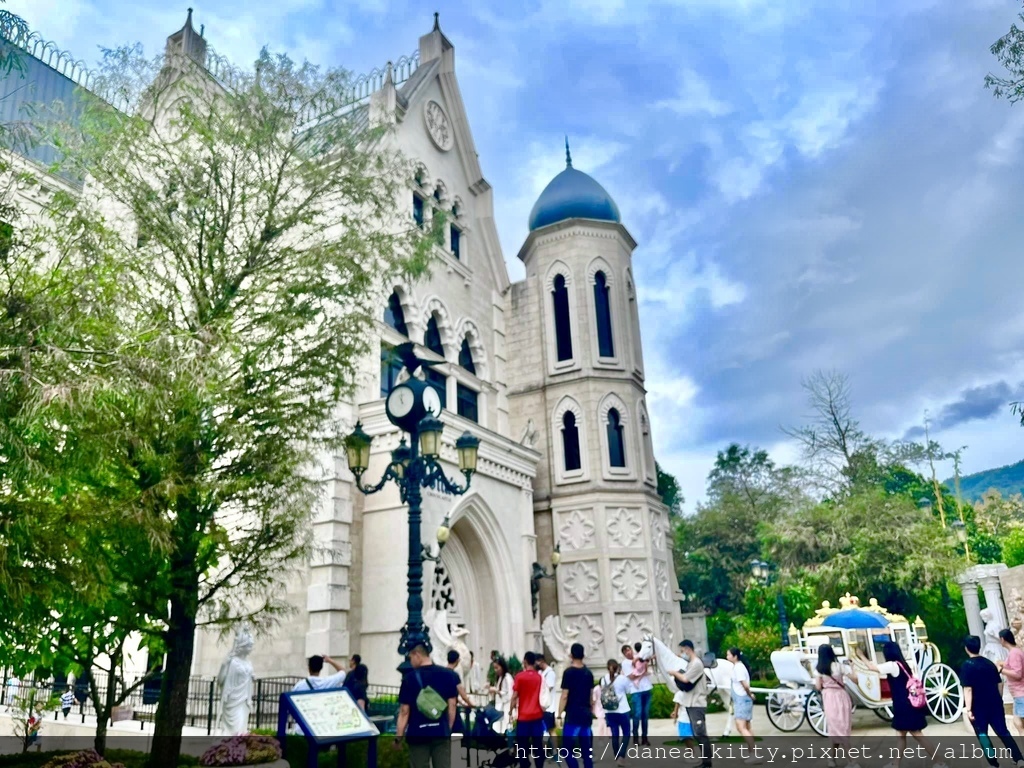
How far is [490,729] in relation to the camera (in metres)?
10.6

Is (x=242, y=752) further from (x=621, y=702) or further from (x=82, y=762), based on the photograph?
(x=621, y=702)

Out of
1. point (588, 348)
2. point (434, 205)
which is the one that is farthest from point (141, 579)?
point (588, 348)

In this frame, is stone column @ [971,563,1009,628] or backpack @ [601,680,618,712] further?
stone column @ [971,563,1009,628]

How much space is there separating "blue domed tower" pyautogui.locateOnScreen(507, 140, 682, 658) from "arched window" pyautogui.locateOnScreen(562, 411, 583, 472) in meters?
0.03

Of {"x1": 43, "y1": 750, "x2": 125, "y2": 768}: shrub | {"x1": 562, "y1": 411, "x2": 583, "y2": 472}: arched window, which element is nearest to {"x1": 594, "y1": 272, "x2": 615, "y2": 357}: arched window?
{"x1": 562, "y1": 411, "x2": 583, "y2": 472}: arched window

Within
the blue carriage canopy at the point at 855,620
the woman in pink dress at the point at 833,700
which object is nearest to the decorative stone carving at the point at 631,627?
the blue carriage canopy at the point at 855,620

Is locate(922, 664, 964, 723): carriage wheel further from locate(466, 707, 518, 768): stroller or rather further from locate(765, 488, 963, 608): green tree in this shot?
locate(765, 488, 963, 608): green tree

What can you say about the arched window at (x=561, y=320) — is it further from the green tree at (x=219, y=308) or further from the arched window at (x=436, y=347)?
the green tree at (x=219, y=308)

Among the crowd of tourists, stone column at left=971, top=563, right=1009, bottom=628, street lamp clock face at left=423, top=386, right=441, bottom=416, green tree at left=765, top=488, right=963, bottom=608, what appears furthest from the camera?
green tree at left=765, top=488, right=963, bottom=608

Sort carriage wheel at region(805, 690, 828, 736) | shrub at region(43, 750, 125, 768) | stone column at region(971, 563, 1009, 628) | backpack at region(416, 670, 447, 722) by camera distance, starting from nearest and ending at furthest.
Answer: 1. backpack at region(416, 670, 447, 722)
2. shrub at region(43, 750, 125, 768)
3. carriage wheel at region(805, 690, 828, 736)
4. stone column at region(971, 563, 1009, 628)

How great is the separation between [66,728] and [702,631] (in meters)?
22.9

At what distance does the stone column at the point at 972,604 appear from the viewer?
21.3m

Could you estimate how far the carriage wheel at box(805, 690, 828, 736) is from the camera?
11938 mm

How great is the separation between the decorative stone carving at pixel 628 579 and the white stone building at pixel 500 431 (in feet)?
0.13
